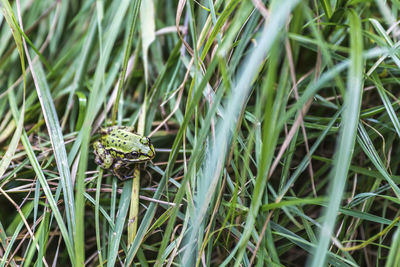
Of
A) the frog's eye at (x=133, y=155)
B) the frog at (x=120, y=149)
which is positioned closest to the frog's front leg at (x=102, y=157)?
the frog at (x=120, y=149)

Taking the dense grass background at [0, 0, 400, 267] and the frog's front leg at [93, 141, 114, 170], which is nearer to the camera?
the dense grass background at [0, 0, 400, 267]

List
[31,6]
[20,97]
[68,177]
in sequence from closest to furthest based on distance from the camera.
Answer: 1. [68,177]
2. [20,97]
3. [31,6]

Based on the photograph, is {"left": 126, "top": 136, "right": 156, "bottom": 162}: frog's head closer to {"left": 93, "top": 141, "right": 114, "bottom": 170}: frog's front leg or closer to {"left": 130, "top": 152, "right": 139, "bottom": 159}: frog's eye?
{"left": 130, "top": 152, "right": 139, "bottom": 159}: frog's eye

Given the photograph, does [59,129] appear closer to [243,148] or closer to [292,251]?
[243,148]

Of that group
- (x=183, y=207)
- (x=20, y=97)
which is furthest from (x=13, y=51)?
(x=183, y=207)

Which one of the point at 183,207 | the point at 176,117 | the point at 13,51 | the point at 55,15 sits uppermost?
the point at 55,15

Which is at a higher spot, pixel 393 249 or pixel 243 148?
pixel 243 148

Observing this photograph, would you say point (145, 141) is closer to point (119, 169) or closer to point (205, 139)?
point (119, 169)

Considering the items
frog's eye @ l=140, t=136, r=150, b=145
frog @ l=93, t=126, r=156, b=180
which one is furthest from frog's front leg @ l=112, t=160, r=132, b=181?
frog's eye @ l=140, t=136, r=150, b=145
